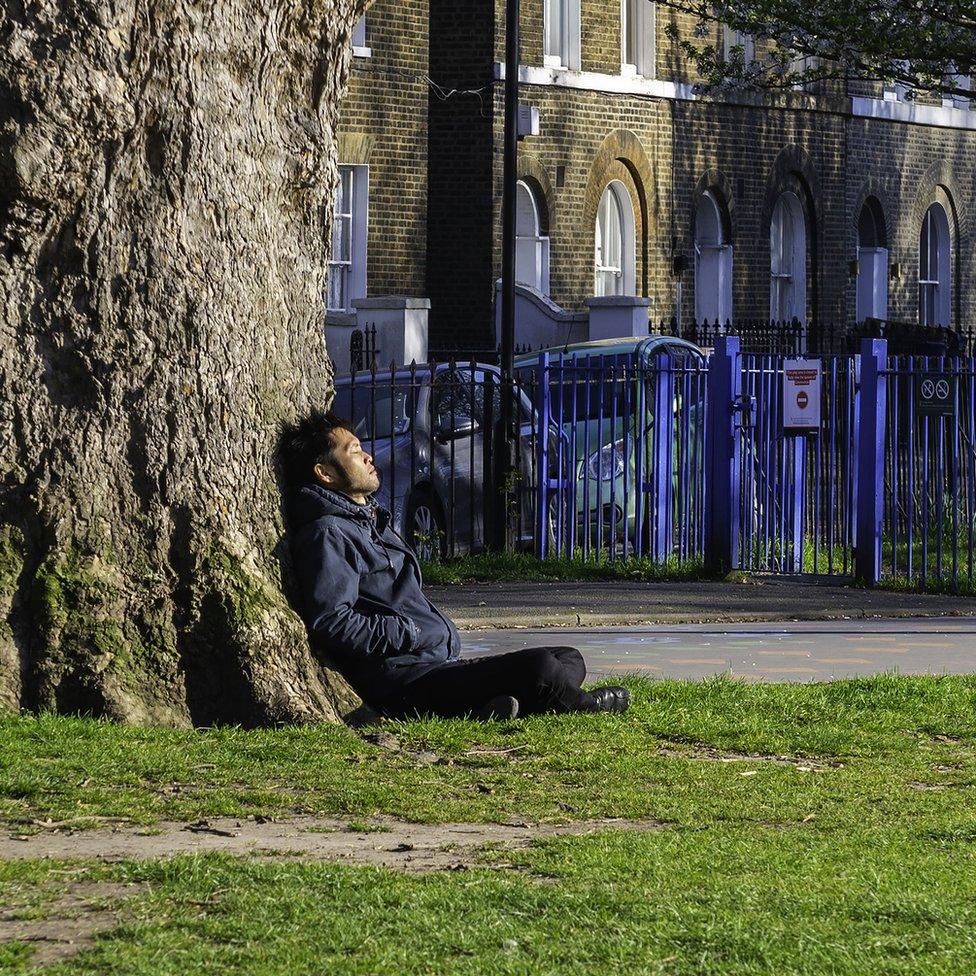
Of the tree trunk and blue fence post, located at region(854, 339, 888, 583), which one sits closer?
the tree trunk

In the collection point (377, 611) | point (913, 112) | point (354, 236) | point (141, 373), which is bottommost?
point (377, 611)

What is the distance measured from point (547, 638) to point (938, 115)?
27.4 m

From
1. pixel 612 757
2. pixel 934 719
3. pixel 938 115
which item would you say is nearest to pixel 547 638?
pixel 934 719

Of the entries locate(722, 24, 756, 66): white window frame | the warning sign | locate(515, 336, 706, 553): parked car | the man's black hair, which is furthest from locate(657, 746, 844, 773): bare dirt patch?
locate(722, 24, 756, 66): white window frame

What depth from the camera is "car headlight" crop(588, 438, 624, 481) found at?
1681cm

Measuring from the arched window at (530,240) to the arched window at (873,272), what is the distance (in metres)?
9.00

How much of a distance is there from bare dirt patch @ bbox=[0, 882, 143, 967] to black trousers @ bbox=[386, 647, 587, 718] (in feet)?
9.84

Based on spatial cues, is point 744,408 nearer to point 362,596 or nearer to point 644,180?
point 362,596

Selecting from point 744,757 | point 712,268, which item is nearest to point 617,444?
point 744,757

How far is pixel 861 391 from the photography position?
15.7 m

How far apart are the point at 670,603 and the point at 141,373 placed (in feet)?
23.1

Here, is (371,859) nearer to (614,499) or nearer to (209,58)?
(209,58)

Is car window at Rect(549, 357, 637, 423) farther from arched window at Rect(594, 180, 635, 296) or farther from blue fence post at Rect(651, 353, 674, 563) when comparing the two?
arched window at Rect(594, 180, 635, 296)

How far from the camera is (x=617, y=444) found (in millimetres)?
16938
